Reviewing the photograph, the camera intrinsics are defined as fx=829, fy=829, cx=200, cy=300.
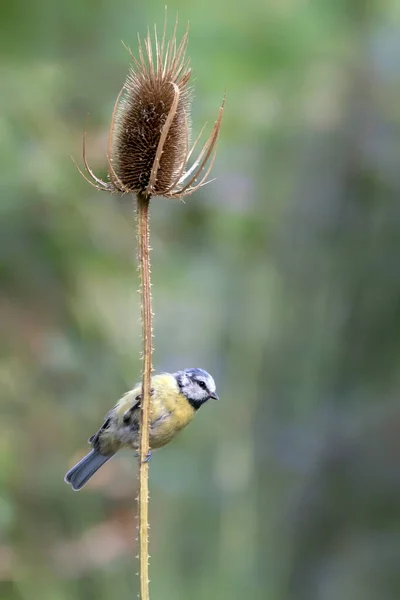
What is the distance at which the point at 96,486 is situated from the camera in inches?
A: 173

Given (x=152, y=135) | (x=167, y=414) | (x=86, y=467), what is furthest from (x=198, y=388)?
(x=152, y=135)

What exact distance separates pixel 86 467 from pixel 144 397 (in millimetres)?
A: 1855

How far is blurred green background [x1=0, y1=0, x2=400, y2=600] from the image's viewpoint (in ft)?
14.2

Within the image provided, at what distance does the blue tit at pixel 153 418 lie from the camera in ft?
11.3

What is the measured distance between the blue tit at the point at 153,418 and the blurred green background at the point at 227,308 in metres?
0.70

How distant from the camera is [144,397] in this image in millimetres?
1777

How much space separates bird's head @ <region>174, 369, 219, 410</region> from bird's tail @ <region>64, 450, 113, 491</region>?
1.51ft

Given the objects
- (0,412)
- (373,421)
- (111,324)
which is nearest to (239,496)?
(373,421)

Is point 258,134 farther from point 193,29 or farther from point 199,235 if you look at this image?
point 193,29

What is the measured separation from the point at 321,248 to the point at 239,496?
212cm

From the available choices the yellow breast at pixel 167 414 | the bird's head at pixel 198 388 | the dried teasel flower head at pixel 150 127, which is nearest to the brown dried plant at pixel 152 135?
the dried teasel flower head at pixel 150 127

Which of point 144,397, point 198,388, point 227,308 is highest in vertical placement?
point 227,308

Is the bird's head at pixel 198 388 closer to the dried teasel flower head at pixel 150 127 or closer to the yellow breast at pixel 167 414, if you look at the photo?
the yellow breast at pixel 167 414

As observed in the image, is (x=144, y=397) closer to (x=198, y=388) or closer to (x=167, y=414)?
(x=167, y=414)
